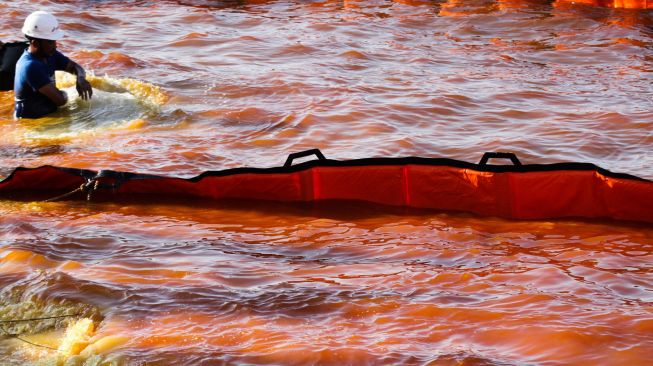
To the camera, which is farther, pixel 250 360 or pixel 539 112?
pixel 539 112

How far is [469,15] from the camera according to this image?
46.7ft

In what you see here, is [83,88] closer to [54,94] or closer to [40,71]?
[54,94]

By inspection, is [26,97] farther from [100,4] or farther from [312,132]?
[100,4]

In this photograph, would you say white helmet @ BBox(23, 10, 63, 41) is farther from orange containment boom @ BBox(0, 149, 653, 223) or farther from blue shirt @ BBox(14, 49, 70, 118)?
orange containment boom @ BBox(0, 149, 653, 223)

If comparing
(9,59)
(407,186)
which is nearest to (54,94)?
(9,59)

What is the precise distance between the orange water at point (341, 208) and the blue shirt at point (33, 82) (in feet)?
0.57

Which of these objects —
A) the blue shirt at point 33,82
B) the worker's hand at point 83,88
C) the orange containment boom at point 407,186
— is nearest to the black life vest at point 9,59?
the blue shirt at point 33,82

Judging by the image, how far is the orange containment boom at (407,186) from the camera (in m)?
5.96

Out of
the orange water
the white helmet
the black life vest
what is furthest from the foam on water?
the white helmet

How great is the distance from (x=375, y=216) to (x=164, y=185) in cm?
149

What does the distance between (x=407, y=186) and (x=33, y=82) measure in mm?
3976

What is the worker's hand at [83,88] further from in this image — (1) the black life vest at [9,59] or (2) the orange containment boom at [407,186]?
(2) the orange containment boom at [407,186]

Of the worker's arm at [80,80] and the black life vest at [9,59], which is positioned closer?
the worker's arm at [80,80]

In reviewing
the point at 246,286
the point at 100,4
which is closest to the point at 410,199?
the point at 246,286
